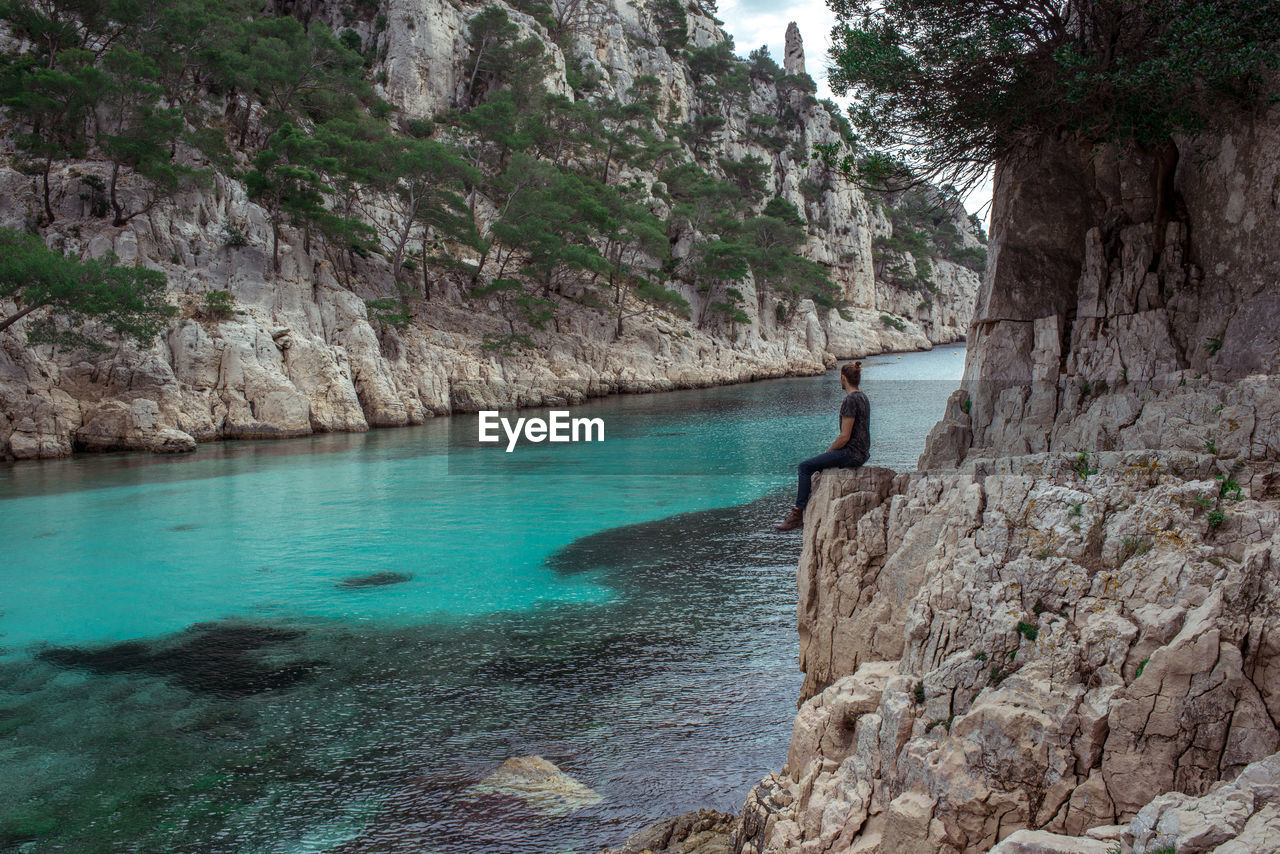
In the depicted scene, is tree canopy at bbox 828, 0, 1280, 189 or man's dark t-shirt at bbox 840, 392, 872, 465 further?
tree canopy at bbox 828, 0, 1280, 189

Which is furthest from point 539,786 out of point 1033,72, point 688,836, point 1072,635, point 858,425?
point 1033,72

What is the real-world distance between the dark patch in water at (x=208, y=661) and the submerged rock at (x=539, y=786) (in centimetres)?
347

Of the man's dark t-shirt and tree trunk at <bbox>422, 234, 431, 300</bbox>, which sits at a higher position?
tree trunk at <bbox>422, 234, 431, 300</bbox>

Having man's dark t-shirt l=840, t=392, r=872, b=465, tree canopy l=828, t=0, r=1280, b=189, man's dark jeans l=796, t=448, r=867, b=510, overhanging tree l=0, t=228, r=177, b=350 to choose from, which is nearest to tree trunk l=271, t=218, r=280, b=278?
overhanging tree l=0, t=228, r=177, b=350

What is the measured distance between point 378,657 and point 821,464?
19.7 ft

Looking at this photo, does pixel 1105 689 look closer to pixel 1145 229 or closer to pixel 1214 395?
pixel 1214 395

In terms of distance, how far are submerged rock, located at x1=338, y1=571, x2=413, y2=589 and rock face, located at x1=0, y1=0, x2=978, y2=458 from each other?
1700 centimetres

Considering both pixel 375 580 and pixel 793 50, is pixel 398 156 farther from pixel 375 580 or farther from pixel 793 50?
pixel 793 50

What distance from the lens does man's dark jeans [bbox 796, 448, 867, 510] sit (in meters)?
7.88

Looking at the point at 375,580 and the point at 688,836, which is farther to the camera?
the point at 375,580

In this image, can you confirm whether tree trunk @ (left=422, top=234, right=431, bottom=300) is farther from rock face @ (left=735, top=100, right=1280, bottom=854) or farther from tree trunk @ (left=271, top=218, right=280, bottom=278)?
rock face @ (left=735, top=100, right=1280, bottom=854)

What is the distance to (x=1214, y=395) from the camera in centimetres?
734

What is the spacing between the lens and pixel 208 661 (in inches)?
399

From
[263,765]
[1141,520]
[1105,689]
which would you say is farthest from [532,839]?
[1141,520]
